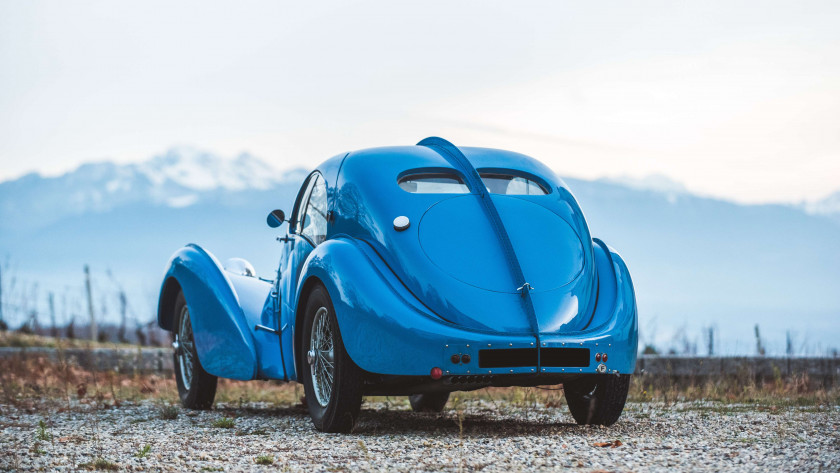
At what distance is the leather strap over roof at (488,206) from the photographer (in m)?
5.48

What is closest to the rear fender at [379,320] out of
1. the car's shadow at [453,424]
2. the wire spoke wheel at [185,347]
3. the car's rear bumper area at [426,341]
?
the car's rear bumper area at [426,341]

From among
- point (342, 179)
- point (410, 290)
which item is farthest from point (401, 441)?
point (342, 179)

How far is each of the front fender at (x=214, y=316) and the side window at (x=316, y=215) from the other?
3.25 ft

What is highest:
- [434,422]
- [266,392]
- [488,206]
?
[488,206]

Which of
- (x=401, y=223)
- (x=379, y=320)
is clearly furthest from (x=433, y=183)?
(x=379, y=320)

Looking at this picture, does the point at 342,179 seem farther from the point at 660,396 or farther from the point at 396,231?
the point at 660,396

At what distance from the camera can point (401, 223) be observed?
5691 millimetres

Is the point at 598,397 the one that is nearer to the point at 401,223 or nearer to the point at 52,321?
the point at 401,223

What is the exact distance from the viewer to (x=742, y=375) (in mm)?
10281

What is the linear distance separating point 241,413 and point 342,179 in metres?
2.51

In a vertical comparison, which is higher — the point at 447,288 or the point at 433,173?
the point at 433,173

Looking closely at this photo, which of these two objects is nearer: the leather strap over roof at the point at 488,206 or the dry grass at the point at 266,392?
the leather strap over roof at the point at 488,206

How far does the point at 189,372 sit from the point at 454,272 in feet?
12.2

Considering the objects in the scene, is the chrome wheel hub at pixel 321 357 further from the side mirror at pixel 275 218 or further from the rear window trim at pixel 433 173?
the side mirror at pixel 275 218
